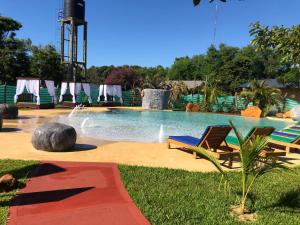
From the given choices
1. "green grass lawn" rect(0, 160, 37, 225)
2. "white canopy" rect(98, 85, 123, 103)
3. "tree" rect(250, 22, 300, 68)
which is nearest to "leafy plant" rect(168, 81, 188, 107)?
"white canopy" rect(98, 85, 123, 103)

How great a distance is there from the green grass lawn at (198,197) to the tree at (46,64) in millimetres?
38784

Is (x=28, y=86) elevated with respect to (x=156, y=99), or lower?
elevated

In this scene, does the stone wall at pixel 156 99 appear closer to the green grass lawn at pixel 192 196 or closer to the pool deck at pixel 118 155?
the pool deck at pixel 118 155

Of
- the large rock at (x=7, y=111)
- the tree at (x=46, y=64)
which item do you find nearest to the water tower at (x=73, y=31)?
the tree at (x=46, y=64)

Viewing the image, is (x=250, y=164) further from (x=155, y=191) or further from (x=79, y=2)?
(x=79, y=2)

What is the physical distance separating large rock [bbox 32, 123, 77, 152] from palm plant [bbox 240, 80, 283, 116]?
1985cm

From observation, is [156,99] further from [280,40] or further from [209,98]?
[280,40]

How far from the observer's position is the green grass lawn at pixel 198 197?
4414 mm

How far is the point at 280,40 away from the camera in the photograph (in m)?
3.89

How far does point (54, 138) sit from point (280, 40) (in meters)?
6.01

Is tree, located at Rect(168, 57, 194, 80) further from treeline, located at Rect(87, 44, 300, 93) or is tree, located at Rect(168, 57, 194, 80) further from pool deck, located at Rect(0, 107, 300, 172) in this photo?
pool deck, located at Rect(0, 107, 300, 172)

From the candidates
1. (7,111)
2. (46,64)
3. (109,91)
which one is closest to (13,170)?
(7,111)

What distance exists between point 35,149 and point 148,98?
73.4ft

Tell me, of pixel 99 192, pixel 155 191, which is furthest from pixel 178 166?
pixel 99 192
